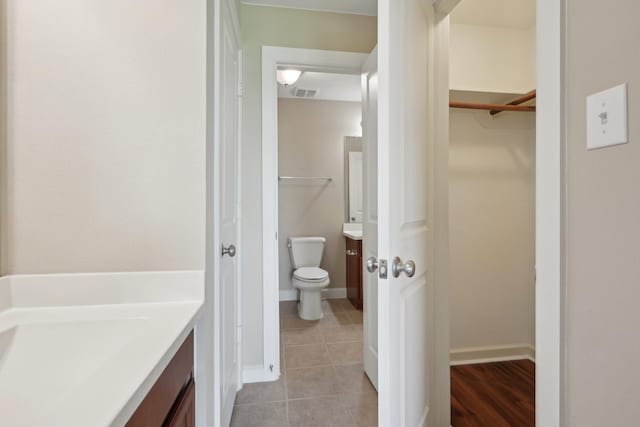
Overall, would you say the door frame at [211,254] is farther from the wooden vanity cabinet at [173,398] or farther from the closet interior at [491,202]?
the closet interior at [491,202]

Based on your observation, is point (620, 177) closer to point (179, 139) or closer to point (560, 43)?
point (560, 43)

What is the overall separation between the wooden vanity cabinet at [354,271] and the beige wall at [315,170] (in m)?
0.25

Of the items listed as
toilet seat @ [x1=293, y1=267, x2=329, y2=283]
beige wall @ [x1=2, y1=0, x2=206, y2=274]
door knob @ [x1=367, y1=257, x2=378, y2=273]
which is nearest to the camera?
beige wall @ [x1=2, y1=0, x2=206, y2=274]

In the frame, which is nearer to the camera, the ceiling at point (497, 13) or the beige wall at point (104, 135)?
the beige wall at point (104, 135)

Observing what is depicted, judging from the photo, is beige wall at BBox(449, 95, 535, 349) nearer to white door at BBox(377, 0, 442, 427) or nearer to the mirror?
white door at BBox(377, 0, 442, 427)

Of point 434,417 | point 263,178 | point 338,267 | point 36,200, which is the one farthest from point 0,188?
point 338,267

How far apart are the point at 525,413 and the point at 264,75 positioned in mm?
2489

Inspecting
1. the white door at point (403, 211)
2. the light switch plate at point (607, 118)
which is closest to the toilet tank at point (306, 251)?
the white door at point (403, 211)

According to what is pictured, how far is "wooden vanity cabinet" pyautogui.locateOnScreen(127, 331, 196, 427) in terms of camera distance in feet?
1.83

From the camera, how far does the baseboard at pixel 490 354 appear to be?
2062 mm

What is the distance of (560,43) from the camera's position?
0.67m

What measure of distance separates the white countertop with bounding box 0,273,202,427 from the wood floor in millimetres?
1553

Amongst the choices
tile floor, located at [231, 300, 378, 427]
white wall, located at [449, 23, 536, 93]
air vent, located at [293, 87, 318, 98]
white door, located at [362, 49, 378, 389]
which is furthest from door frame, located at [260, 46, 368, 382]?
air vent, located at [293, 87, 318, 98]

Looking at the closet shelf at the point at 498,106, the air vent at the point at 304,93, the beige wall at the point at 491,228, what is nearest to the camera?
the closet shelf at the point at 498,106
